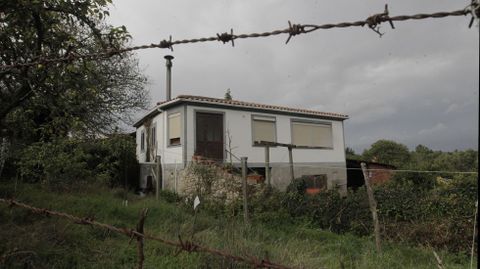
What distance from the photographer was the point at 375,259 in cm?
639

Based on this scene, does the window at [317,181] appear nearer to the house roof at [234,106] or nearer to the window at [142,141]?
the house roof at [234,106]

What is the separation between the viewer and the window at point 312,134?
19484 mm

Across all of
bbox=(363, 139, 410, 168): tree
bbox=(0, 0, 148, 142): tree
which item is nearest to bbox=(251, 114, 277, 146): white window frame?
bbox=(0, 0, 148, 142): tree

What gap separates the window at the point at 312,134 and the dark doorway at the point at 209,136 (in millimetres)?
4282

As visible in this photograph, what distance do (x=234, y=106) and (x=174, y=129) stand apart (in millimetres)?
2779

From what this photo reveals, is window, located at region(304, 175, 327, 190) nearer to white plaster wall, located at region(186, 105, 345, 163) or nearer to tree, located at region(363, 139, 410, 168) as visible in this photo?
→ white plaster wall, located at region(186, 105, 345, 163)

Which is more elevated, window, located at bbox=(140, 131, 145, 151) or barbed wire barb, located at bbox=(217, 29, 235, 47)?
window, located at bbox=(140, 131, 145, 151)

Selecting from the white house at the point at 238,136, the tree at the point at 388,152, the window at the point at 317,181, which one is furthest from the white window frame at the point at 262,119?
the tree at the point at 388,152

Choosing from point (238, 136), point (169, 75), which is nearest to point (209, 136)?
point (238, 136)

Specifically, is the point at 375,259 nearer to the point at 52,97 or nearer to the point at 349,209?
the point at 349,209

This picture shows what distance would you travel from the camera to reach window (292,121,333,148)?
63.9 feet

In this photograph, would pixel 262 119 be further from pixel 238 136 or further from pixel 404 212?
pixel 404 212

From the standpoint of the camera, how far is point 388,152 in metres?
33.8

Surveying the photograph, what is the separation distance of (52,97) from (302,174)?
14.7 metres
